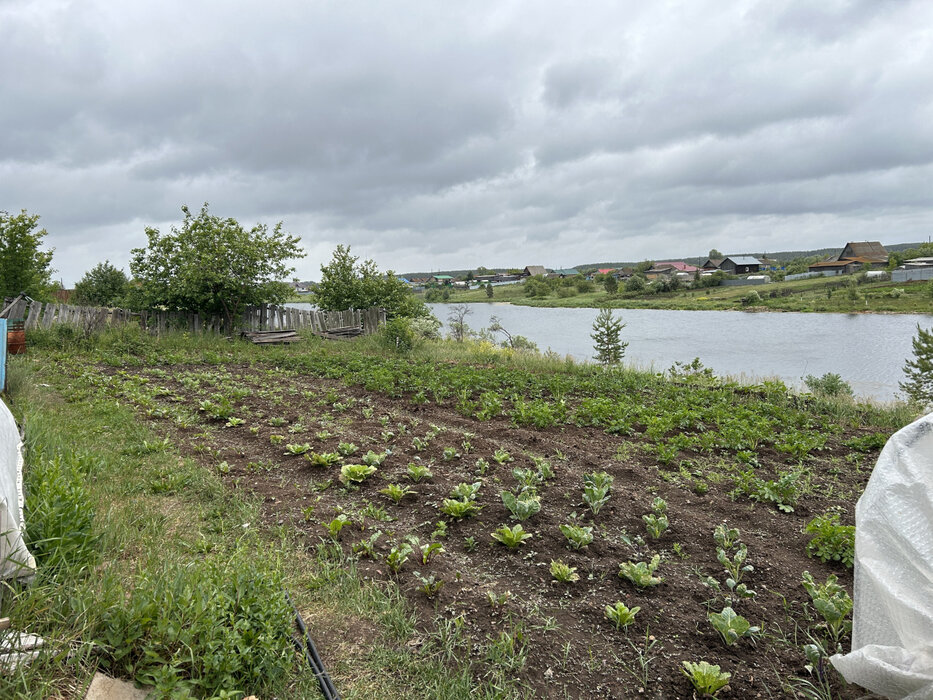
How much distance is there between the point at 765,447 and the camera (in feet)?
21.4

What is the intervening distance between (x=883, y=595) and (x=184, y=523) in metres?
4.24

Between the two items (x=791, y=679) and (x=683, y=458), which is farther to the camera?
(x=683, y=458)

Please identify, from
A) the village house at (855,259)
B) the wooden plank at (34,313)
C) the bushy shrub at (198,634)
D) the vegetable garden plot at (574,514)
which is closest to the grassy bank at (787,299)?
the village house at (855,259)

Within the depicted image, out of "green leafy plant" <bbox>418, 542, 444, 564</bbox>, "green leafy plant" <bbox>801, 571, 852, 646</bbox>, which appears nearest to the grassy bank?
"green leafy plant" <bbox>801, 571, 852, 646</bbox>

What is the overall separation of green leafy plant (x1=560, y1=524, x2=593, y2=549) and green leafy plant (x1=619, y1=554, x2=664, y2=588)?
0.34 metres

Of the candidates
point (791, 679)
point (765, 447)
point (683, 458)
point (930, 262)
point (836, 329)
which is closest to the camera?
point (791, 679)

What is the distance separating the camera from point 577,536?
3742mm

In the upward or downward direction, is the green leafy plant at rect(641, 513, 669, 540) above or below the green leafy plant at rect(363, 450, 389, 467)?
below

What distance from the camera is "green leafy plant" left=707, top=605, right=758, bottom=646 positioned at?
2771 millimetres

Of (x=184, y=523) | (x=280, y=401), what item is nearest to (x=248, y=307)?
(x=280, y=401)

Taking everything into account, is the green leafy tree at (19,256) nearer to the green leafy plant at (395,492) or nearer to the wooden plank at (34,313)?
the wooden plank at (34,313)

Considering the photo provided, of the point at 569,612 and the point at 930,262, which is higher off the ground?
the point at 930,262

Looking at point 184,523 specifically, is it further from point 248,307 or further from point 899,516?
point 248,307

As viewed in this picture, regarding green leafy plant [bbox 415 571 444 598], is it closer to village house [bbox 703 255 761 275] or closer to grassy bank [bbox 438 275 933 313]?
grassy bank [bbox 438 275 933 313]
